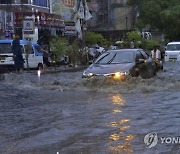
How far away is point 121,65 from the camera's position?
1500cm

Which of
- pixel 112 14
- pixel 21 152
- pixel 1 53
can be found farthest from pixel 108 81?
pixel 112 14

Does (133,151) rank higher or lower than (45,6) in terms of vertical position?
lower

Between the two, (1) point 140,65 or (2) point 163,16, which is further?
(2) point 163,16

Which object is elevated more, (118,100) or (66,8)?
(66,8)

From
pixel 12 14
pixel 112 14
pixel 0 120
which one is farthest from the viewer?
pixel 112 14

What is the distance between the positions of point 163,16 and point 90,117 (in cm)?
4627

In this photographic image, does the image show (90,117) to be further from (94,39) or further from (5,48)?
(94,39)

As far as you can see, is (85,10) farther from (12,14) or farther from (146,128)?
(146,128)

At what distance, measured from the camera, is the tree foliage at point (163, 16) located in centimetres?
5328

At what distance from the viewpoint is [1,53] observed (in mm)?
23312

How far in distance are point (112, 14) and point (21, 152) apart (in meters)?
63.5

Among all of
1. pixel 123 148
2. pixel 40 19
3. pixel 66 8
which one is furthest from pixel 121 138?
pixel 66 8

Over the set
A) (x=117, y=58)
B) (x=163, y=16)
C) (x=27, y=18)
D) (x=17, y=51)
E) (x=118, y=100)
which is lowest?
(x=118, y=100)

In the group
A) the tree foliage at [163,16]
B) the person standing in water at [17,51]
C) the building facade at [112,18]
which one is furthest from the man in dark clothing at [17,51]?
the building facade at [112,18]
